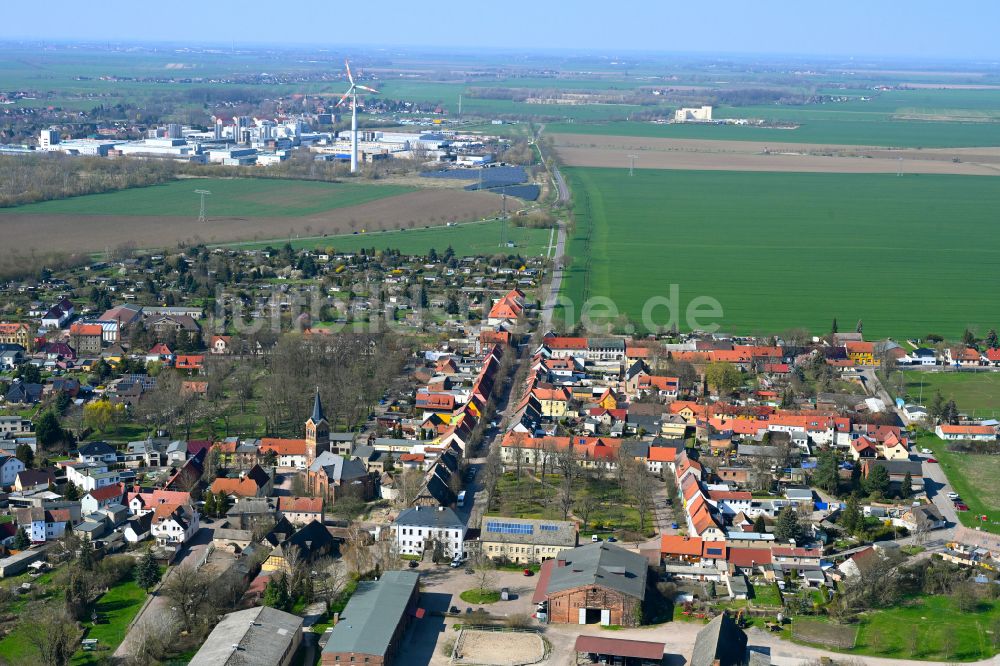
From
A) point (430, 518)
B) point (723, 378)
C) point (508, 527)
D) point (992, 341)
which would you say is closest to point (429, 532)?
point (430, 518)

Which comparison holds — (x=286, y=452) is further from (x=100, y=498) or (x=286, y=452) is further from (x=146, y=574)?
(x=146, y=574)

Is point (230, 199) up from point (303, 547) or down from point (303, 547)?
down

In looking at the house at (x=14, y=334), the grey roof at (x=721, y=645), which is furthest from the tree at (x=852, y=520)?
the house at (x=14, y=334)

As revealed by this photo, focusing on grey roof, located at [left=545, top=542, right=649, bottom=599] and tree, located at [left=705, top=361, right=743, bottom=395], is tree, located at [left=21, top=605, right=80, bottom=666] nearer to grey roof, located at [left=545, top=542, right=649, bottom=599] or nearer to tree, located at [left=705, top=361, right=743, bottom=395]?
grey roof, located at [left=545, top=542, right=649, bottom=599]

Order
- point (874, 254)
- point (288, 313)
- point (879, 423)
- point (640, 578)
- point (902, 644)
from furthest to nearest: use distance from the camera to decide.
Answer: point (874, 254) → point (288, 313) → point (879, 423) → point (640, 578) → point (902, 644)

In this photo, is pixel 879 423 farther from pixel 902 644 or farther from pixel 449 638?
pixel 449 638

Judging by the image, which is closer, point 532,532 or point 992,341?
point 532,532

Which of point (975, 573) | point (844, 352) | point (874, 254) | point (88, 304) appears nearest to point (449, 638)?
point (975, 573)
